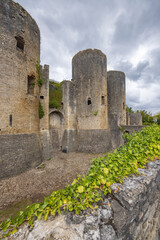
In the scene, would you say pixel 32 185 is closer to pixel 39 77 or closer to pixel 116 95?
pixel 39 77

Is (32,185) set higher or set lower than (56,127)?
lower

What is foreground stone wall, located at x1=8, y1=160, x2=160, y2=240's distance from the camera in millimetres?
1100

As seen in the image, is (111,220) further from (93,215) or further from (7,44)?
(7,44)

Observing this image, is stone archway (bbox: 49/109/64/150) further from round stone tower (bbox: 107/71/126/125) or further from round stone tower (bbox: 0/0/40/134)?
round stone tower (bbox: 107/71/126/125)

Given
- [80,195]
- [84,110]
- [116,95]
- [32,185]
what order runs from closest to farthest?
[80,195]
[32,185]
[84,110]
[116,95]

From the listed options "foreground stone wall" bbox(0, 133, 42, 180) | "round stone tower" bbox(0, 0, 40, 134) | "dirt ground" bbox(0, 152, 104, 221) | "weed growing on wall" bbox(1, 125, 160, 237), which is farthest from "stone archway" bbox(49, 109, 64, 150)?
"weed growing on wall" bbox(1, 125, 160, 237)

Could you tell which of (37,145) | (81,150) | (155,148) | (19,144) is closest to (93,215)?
(155,148)

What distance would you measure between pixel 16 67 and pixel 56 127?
24.2ft

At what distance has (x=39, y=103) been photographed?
372 inches

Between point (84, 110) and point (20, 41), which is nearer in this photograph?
point (20, 41)

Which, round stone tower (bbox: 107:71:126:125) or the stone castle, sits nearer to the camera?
the stone castle

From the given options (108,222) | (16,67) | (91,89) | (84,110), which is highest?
(91,89)

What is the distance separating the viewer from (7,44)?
21.1 ft

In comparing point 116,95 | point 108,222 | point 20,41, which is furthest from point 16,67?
point 116,95
